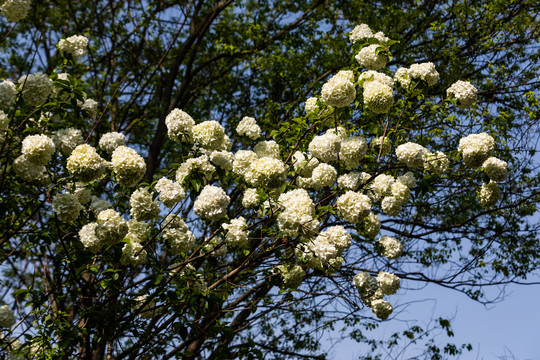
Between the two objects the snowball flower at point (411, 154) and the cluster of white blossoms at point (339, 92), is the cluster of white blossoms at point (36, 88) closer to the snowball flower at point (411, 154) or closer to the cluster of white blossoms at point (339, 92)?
the cluster of white blossoms at point (339, 92)

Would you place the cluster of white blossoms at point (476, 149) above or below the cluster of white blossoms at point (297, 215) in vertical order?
above

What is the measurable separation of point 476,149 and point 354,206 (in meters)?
1.41

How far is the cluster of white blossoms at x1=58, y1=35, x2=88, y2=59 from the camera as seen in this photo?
5.68 metres

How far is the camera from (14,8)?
4.68 meters

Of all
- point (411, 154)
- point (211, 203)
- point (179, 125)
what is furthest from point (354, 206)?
point (179, 125)

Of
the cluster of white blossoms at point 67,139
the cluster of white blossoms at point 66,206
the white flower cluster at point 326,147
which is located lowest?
the cluster of white blossoms at point 66,206

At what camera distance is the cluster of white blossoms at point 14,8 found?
4.65 metres

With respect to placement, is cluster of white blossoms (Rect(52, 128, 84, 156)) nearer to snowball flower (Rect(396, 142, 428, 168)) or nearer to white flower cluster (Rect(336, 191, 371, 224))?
white flower cluster (Rect(336, 191, 371, 224))

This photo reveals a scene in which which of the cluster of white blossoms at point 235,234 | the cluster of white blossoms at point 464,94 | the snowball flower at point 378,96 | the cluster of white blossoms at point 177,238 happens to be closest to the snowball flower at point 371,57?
the snowball flower at point 378,96

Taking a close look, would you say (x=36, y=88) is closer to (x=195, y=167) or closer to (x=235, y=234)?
(x=195, y=167)

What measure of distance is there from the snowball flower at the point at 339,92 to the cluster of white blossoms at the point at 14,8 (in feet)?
9.69

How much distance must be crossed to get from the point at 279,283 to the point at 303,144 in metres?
1.56

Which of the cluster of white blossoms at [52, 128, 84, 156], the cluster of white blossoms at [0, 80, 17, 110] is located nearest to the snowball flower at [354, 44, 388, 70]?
the cluster of white blossoms at [52, 128, 84, 156]

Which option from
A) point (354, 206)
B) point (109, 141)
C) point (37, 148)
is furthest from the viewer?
point (109, 141)
